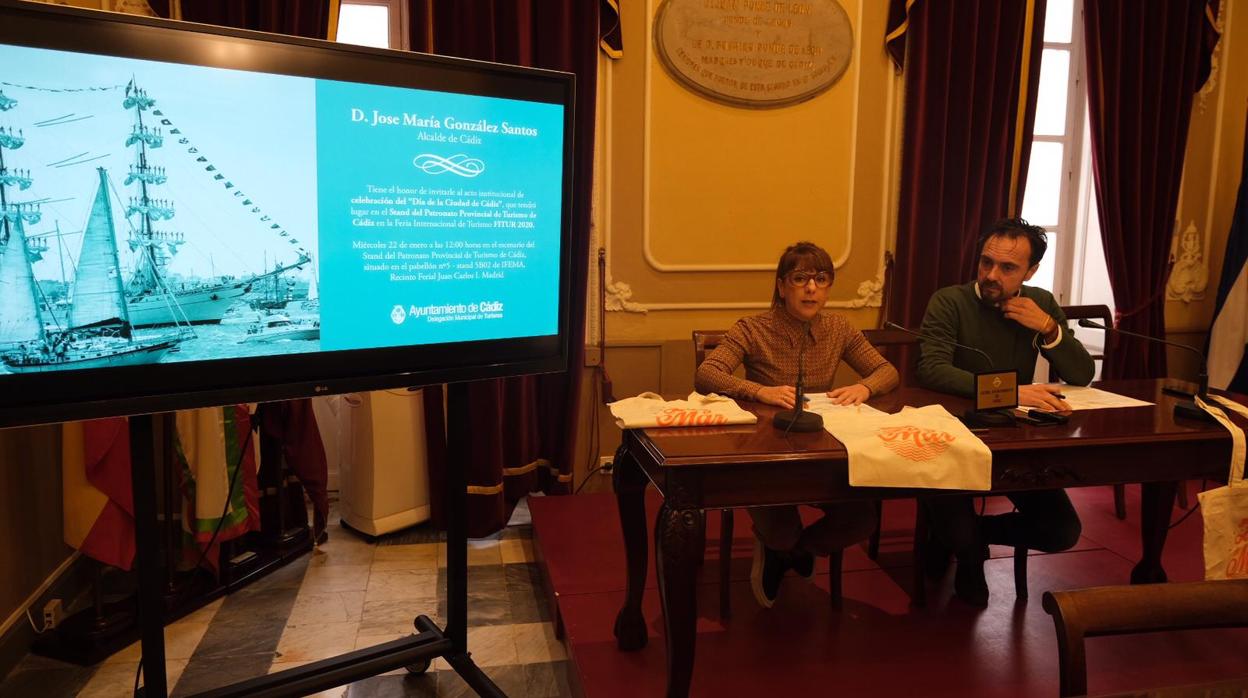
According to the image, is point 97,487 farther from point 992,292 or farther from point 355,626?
point 992,292

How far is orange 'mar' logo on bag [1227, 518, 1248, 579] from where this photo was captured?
2.05m

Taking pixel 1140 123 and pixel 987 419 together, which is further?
pixel 1140 123

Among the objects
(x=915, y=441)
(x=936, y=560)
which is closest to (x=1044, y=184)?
(x=936, y=560)

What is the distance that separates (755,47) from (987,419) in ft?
6.57

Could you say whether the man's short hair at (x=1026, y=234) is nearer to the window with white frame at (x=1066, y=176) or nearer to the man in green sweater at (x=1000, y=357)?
the man in green sweater at (x=1000, y=357)

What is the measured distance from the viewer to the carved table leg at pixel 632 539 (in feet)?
7.26

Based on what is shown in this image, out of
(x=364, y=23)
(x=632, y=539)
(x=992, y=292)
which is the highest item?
(x=364, y=23)

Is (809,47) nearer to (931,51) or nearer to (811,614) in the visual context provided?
(931,51)

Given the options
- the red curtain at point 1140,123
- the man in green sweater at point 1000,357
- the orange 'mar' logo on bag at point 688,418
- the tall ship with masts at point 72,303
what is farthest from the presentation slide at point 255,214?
the red curtain at point 1140,123

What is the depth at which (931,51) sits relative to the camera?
143 inches

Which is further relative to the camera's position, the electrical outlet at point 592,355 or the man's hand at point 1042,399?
the electrical outlet at point 592,355

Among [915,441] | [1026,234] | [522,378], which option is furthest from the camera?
[522,378]

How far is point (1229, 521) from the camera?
6.76ft

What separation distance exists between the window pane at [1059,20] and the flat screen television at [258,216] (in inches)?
113
